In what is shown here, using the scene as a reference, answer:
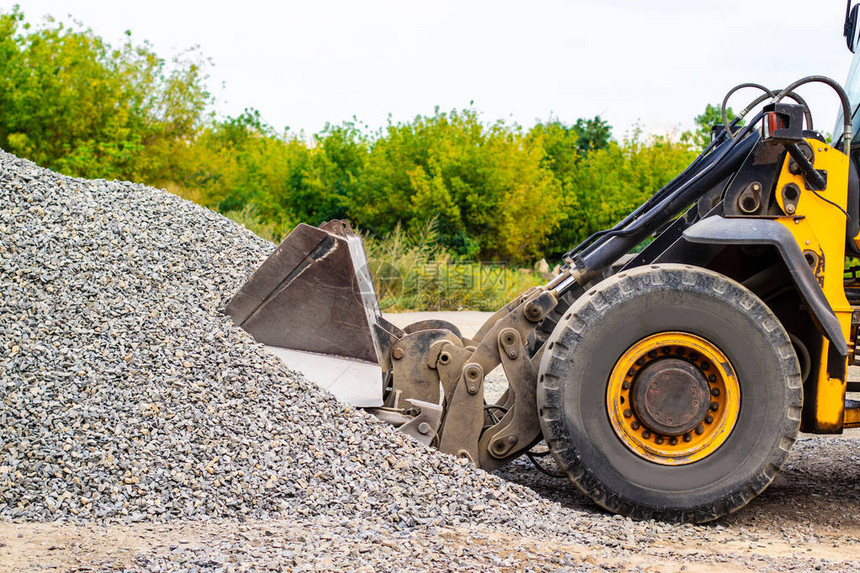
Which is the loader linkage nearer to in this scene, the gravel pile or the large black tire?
the large black tire

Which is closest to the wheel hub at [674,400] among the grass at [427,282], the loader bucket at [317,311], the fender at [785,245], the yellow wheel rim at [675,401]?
the yellow wheel rim at [675,401]

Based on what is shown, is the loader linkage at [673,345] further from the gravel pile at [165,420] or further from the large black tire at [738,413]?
the gravel pile at [165,420]

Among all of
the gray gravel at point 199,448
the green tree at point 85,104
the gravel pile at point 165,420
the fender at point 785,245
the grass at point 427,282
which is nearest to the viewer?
the gray gravel at point 199,448

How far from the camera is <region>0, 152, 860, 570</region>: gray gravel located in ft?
13.2

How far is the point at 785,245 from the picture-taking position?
173 inches

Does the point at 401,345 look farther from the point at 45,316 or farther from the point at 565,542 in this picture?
the point at 45,316

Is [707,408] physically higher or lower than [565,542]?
higher

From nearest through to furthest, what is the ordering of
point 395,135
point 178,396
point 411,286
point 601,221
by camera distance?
point 178,396 < point 411,286 < point 395,135 < point 601,221

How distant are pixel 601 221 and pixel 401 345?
2457cm

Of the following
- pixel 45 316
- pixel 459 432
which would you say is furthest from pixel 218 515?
pixel 45 316

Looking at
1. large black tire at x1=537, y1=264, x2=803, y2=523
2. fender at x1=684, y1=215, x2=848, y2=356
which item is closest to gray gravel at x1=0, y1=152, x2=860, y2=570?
large black tire at x1=537, y1=264, x2=803, y2=523

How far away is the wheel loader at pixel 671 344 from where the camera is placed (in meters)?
4.37

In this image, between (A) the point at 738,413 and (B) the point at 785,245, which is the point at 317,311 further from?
(B) the point at 785,245

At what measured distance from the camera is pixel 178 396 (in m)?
4.66
